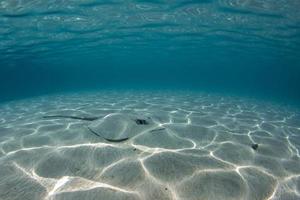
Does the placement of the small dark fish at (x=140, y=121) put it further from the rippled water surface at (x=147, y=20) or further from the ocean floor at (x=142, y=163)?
the rippled water surface at (x=147, y=20)

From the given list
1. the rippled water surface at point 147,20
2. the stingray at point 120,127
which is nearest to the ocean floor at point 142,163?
the stingray at point 120,127

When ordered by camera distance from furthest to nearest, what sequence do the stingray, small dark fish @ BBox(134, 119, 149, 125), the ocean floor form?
1. small dark fish @ BBox(134, 119, 149, 125)
2. the stingray
3. the ocean floor

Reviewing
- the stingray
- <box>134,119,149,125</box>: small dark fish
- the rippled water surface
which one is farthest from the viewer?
the rippled water surface

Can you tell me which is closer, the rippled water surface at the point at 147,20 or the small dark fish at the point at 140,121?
the small dark fish at the point at 140,121

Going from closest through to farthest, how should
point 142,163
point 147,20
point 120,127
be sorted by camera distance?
point 142,163
point 120,127
point 147,20

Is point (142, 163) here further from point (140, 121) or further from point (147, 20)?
point (147, 20)

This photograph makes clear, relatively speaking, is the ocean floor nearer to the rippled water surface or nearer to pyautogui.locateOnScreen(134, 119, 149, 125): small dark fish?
pyautogui.locateOnScreen(134, 119, 149, 125): small dark fish

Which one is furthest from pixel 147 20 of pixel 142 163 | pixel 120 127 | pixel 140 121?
pixel 142 163

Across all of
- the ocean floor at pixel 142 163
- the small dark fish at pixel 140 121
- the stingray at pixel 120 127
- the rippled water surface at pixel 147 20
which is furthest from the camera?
the rippled water surface at pixel 147 20

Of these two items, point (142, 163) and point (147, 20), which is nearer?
point (142, 163)

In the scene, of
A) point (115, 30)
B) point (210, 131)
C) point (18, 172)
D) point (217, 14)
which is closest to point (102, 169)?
point (18, 172)

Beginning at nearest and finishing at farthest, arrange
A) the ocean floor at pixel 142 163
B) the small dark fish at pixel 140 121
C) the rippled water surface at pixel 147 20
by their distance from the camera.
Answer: the ocean floor at pixel 142 163, the small dark fish at pixel 140 121, the rippled water surface at pixel 147 20

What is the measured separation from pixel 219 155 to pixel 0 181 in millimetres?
Answer: 4062

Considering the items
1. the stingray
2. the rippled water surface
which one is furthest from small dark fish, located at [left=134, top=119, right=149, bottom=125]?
the rippled water surface
